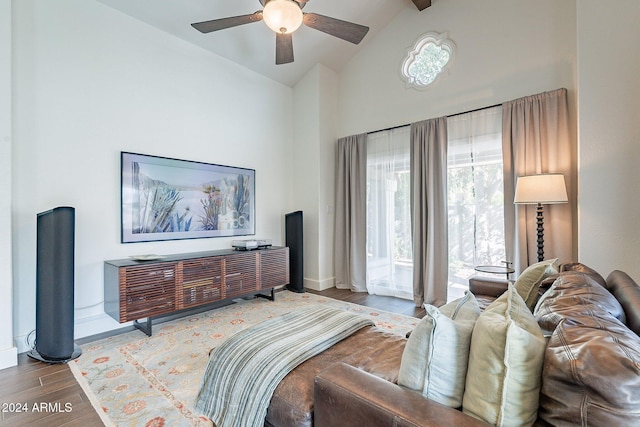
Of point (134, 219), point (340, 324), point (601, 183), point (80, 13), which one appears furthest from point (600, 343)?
point (80, 13)

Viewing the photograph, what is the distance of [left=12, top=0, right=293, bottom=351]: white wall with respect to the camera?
2.55m

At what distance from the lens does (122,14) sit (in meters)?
3.10

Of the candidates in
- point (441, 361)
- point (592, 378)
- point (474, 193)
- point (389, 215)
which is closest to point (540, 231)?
point (474, 193)

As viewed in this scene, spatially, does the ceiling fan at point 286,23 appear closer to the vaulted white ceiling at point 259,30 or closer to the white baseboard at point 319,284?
the vaulted white ceiling at point 259,30

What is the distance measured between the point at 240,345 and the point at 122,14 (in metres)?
3.62

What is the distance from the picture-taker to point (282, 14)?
2.31 metres

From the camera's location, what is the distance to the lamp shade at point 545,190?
8.28ft

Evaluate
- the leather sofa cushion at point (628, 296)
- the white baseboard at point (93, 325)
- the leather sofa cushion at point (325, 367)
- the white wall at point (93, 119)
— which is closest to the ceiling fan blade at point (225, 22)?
the white wall at point (93, 119)

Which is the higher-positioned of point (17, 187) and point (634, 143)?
point (634, 143)

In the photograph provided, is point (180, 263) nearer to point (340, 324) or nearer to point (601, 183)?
point (340, 324)

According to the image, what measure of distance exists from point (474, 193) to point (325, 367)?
2.89 meters

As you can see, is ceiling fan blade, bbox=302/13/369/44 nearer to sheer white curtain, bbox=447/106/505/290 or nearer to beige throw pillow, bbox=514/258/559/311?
sheer white curtain, bbox=447/106/505/290

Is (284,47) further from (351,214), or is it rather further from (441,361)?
(441,361)

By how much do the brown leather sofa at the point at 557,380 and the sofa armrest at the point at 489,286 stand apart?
0.89 m
